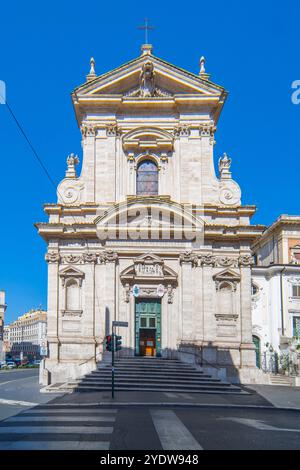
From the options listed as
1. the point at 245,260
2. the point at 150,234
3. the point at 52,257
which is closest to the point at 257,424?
the point at 150,234

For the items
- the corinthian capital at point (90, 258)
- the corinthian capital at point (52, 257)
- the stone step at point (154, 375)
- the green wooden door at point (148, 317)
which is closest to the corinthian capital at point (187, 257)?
the green wooden door at point (148, 317)

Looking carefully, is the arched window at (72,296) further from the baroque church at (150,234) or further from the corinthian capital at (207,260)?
the corinthian capital at (207,260)

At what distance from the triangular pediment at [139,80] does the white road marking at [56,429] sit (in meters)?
24.4

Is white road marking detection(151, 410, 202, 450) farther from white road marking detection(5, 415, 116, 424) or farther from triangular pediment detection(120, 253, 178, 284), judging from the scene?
triangular pediment detection(120, 253, 178, 284)

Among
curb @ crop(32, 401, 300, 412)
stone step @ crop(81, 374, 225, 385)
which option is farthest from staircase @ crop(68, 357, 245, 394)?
curb @ crop(32, 401, 300, 412)

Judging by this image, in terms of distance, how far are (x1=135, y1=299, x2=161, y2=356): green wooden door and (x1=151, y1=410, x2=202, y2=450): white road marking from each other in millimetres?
14962

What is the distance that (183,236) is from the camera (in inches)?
1318

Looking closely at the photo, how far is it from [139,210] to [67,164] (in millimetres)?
5815

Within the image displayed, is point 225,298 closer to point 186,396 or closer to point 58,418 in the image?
point 186,396

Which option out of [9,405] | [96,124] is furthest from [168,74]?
[9,405]

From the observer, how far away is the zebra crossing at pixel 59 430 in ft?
39.0

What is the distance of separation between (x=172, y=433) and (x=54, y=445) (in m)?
3.04

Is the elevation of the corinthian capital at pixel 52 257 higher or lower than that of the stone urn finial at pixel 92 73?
lower
